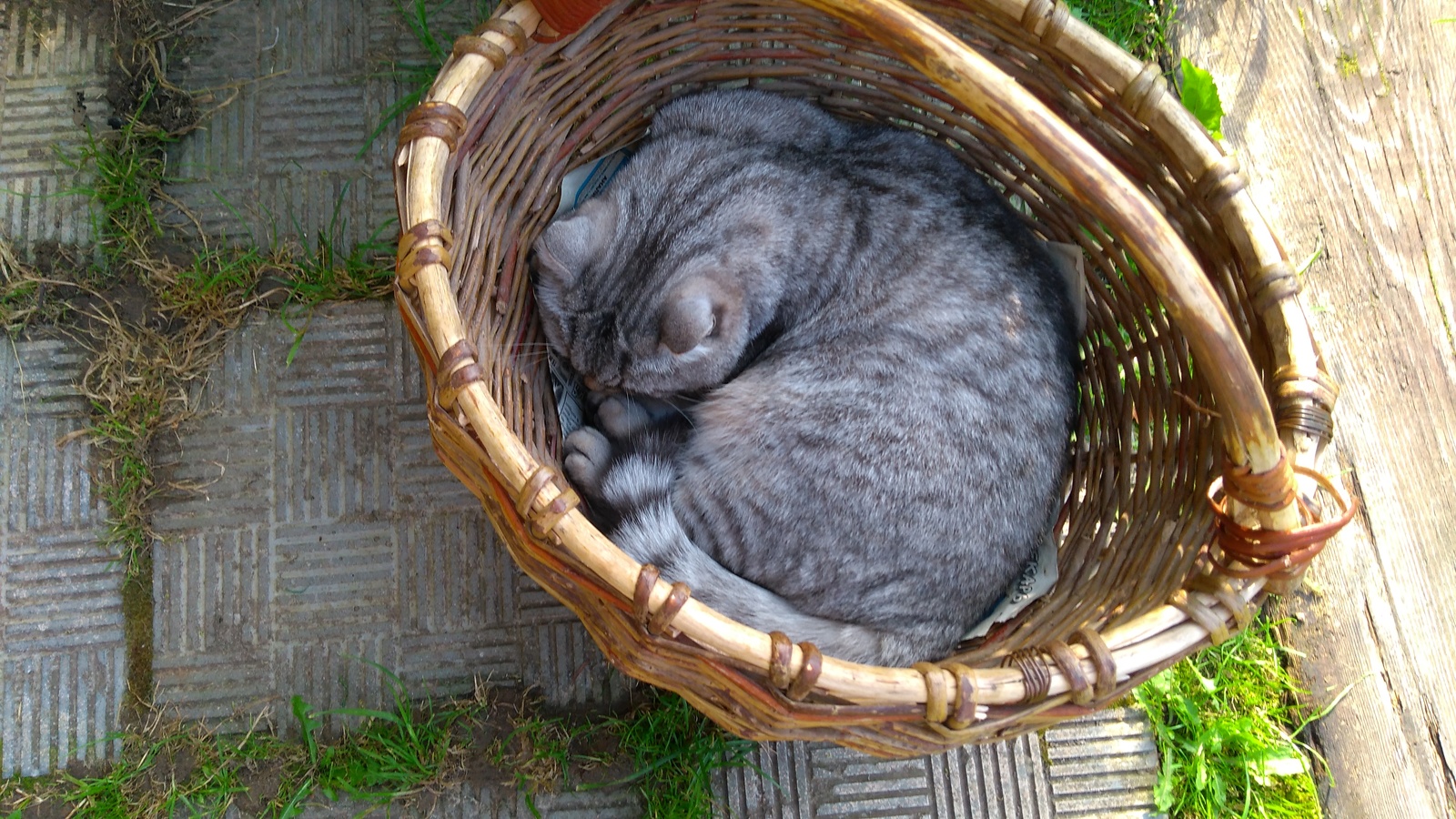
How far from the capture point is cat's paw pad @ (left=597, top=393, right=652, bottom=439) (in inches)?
76.8

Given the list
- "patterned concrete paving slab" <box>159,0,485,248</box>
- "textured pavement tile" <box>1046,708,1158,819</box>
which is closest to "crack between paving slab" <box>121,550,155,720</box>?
"patterned concrete paving slab" <box>159,0,485,248</box>

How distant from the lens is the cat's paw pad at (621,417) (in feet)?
6.40

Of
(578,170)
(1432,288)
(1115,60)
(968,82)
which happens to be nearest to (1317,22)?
(1432,288)

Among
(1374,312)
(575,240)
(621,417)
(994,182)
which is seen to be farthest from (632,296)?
(1374,312)

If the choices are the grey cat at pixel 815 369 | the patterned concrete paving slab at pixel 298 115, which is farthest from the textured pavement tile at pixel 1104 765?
the patterned concrete paving slab at pixel 298 115

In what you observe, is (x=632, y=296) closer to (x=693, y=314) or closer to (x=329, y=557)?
(x=693, y=314)

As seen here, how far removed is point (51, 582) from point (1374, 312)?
3127 millimetres

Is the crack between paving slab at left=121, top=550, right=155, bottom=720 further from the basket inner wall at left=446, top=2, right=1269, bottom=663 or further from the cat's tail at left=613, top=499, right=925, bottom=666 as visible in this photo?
the cat's tail at left=613, top=499, right=925, bottom=666

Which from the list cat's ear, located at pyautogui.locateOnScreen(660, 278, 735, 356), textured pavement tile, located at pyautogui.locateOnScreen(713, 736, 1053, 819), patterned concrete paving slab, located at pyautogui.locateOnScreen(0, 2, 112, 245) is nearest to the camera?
cat's ear, located at pyautogui.locateOnScreen(660, 278, 735, 356)

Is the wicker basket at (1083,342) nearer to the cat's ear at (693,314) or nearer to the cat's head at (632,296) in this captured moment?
the cat's head at (632,296)

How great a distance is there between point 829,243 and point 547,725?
119 cm

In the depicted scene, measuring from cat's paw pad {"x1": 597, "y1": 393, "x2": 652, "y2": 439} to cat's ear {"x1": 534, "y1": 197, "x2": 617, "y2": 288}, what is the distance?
282mm

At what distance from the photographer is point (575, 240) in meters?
1.80

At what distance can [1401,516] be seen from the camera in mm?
2066
